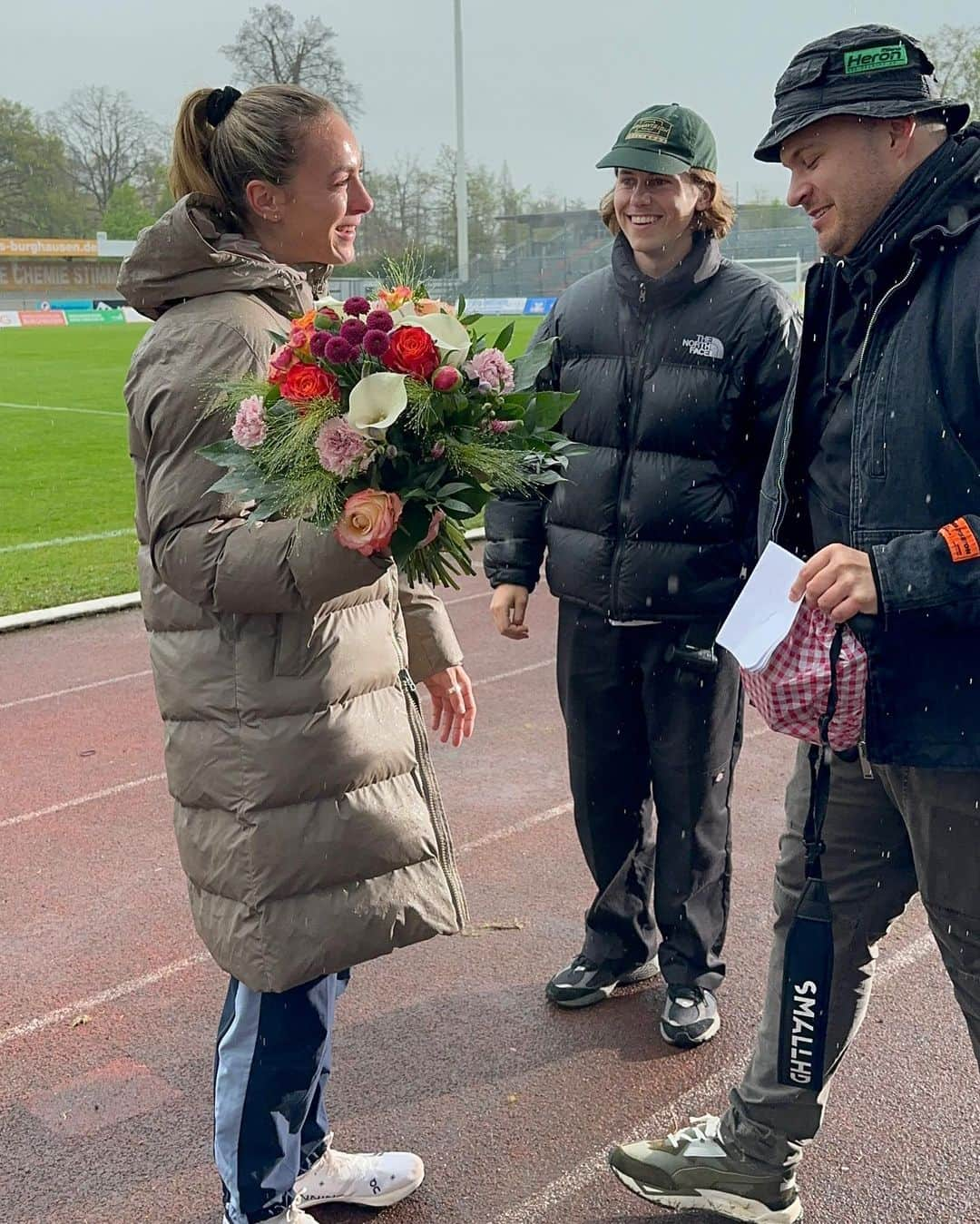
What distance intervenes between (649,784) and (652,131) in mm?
1815

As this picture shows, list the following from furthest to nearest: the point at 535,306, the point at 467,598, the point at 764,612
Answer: the point at 535,306, the point at 467,598, the point at 764,612

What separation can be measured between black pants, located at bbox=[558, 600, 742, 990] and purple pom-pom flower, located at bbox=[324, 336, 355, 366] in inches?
62.1

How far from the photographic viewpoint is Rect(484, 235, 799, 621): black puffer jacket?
3334mm

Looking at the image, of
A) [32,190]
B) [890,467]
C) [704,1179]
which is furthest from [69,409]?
[32,190]

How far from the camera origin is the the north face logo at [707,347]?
3.33 metres

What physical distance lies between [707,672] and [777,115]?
1.52 meters

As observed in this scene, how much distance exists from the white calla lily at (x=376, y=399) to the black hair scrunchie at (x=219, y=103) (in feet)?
2.37

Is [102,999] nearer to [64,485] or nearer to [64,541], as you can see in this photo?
[64,541]

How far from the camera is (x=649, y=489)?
340 centimetres

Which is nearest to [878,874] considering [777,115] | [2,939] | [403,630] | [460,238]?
[403,630]

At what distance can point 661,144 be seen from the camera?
10.9ft

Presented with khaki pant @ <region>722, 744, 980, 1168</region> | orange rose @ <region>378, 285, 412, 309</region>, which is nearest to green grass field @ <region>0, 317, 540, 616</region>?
orange rose @ <region>378, 285, 412, 309</region>

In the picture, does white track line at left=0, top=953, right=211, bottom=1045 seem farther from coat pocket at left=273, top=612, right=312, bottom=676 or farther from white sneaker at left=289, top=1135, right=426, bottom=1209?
coat pocket at left=273, top=612, right=312, bottom=676

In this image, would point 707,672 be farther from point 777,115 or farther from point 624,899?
point 777,115
